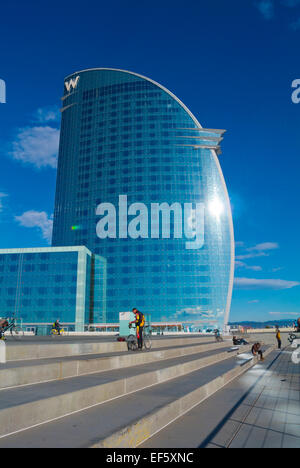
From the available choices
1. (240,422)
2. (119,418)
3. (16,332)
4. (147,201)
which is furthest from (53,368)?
(147,201)

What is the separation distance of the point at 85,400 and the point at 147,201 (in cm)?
8225

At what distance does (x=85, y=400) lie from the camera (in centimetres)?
591

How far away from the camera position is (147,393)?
7.66 meters

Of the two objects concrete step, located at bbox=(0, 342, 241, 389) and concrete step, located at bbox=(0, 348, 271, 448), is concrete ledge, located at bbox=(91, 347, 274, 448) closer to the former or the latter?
concrete step, located at bbox=(0, 348, 271, 448)

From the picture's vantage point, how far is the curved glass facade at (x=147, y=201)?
272ft

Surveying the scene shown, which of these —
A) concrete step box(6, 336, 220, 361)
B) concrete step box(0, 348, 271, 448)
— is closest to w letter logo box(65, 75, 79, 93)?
concrete step box(6, 336, 220, 361)

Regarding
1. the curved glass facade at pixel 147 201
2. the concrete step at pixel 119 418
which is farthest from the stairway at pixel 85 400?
the curved glass facade at pixel 147 201

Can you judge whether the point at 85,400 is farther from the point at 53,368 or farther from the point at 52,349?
the point at 52,349

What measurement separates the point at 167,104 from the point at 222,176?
25796 millimetres

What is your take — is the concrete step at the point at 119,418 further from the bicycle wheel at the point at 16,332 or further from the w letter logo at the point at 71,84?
the w letter logo at the point at 71,84

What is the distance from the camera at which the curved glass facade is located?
82.9 metres
